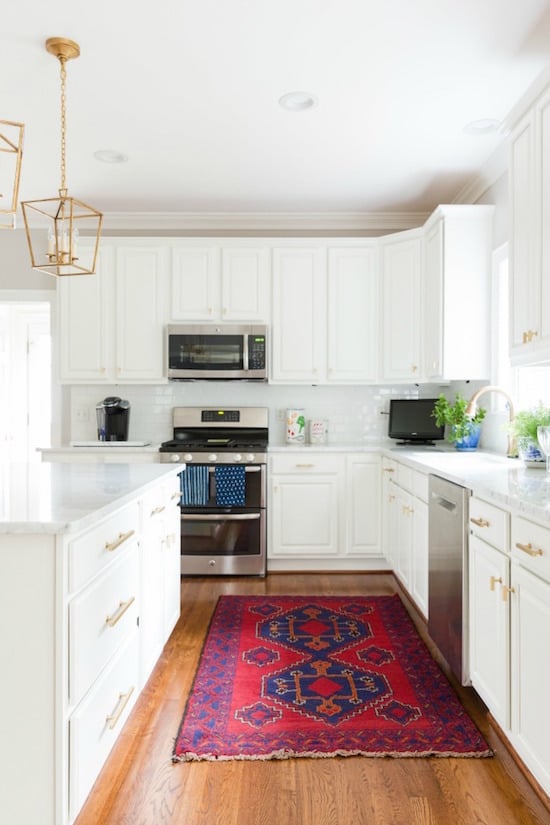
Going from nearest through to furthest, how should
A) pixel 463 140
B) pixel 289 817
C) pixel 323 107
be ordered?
pixel 289 817, pixel 323 107, pixel 463 140

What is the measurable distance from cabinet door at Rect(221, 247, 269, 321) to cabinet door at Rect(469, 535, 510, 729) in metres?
2.66

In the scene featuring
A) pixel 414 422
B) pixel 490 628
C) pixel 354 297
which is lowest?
pixel 490 628

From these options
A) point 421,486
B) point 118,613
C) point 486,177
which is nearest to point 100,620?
point 118,613

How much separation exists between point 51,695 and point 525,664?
1.34 metres

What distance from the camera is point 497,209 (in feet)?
12.3

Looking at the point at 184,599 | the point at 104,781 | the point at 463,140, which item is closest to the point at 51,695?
the point at 104,781

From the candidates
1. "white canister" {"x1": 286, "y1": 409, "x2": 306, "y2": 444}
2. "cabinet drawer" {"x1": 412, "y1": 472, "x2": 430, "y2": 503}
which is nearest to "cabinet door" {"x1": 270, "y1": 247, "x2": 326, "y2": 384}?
"white canister" {"x1": 286, "y1": 409, "x2": 306, "y2": 444}

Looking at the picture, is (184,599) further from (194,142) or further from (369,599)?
(194,142)

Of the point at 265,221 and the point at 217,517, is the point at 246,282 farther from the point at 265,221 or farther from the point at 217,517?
the point at 217,517

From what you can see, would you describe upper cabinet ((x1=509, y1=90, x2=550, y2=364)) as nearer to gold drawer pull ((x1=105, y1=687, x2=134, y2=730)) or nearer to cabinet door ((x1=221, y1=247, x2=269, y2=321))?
gold drawer pull ((x1=105, y1=687, x2=134, y2=730))

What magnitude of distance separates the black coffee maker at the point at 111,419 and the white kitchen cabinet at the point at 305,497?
4.08 ft

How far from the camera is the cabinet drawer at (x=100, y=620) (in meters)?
1.55

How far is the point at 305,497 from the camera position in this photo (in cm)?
429

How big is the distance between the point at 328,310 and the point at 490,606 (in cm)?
280
